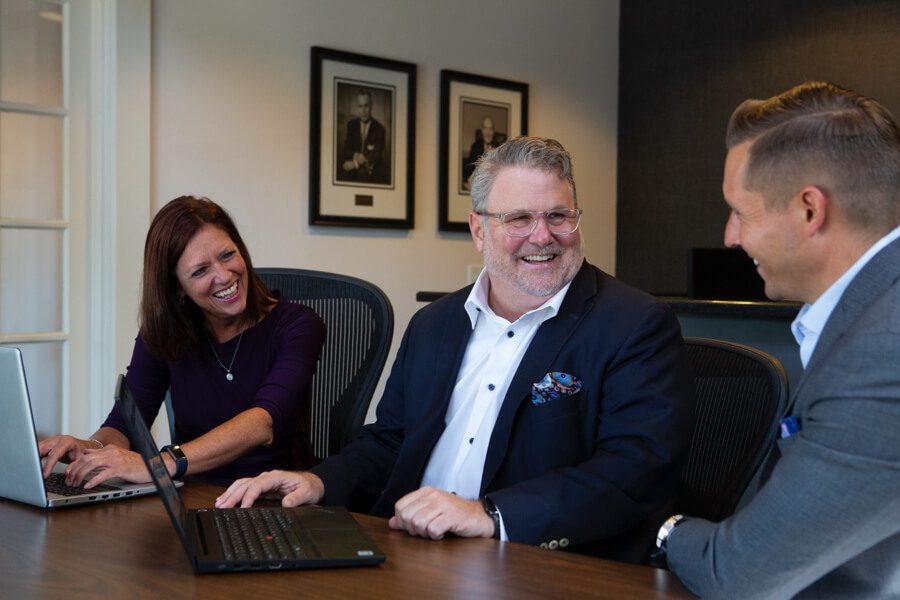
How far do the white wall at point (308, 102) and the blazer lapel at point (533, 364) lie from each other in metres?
2.39

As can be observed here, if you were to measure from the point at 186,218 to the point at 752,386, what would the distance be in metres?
1.34

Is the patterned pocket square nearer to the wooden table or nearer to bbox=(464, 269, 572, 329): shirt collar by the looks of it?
bbox=(464, 269, 572, 329): shirt collar

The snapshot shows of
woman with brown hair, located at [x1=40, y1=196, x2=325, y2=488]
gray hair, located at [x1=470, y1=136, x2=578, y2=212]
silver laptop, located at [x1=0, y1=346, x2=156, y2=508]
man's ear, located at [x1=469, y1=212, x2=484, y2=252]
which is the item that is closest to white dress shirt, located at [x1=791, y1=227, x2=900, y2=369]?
gray hair, located at [x1=470, y1=136, x2=578, y2=212]

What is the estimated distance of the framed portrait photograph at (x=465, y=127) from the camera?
A: 4.88m

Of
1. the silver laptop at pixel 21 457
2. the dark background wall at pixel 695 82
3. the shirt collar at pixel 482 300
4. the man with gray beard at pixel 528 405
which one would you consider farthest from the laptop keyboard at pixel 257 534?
the dark background wall at pixel 695 82

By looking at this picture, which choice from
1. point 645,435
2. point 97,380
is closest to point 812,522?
point 645,435

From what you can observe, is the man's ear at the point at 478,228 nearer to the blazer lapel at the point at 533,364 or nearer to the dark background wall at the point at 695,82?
the blazer lapel at the point at 533,364

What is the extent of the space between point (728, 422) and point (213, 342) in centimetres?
123

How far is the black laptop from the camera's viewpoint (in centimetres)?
127

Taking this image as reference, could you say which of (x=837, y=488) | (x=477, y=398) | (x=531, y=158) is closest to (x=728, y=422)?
(x=477, y=398)

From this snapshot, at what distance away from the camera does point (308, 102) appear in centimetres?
441

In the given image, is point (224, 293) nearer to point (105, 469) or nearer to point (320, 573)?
point (105, 469)

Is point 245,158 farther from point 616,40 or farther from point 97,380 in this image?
point 616,40

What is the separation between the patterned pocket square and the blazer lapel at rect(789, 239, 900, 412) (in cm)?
70
